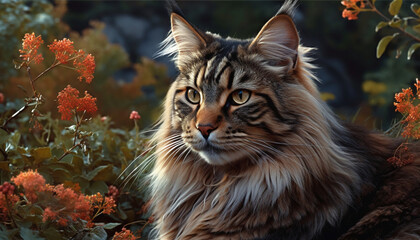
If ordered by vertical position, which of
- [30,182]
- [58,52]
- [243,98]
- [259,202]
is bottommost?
[259,202]

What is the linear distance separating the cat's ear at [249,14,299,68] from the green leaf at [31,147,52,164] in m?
1.07

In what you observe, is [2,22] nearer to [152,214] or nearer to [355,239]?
[152,214]

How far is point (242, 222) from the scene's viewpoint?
7.60 ft

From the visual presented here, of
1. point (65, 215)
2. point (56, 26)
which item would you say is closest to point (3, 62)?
point (56, 26)

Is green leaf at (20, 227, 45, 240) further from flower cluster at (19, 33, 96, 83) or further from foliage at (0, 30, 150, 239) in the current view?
flower cluster at (19, 33, 96, 83)

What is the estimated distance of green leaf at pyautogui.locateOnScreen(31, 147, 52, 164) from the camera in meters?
2.28

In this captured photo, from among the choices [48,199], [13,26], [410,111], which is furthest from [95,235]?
[13,26]

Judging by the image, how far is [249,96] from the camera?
2.38 metres

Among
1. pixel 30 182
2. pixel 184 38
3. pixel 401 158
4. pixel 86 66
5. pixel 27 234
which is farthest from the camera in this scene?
pixel 184 38

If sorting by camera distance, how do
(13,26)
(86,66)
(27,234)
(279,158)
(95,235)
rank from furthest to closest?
(13,26)
(279,158)
(86,66)
(95,235)
(27,234)

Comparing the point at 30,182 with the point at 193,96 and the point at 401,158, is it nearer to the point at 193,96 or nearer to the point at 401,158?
the point at 193,96

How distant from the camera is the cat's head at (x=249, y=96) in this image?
230cm

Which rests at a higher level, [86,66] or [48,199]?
[86,66]

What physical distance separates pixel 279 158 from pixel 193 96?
549mm
